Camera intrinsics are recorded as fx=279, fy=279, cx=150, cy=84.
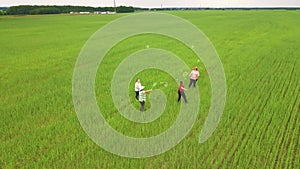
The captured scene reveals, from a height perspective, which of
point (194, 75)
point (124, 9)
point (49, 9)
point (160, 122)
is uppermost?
point (124, 9)

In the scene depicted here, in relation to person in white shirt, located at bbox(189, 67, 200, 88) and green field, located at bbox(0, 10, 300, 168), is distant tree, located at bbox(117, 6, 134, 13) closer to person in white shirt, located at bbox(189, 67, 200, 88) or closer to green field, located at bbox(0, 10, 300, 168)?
green field, located at bbox(0, 10, 300, 168)

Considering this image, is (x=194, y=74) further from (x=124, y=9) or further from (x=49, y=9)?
(x=124, y=9)

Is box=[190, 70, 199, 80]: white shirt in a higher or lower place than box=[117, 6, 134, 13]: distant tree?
lower

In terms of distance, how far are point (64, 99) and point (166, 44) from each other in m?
14.3

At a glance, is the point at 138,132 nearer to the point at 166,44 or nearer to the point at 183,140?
the point at 183,140

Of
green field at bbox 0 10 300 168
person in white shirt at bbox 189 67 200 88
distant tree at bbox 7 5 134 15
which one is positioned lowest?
green field at bbox 0 10 300 168

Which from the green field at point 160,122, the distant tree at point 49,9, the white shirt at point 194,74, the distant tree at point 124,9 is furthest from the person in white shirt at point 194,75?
the distant tree at point 124,9

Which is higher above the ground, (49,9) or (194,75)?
(49,9)

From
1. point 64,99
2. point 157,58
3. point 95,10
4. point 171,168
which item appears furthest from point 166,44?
point 95,10

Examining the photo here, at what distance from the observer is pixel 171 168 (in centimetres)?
603

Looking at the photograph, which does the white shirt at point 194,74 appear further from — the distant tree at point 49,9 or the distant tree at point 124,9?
the distant tree at point 124,9

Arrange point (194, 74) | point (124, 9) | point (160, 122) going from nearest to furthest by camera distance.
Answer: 1. point (160, 122)
2. point (194, 74)
3. point (124, 9)

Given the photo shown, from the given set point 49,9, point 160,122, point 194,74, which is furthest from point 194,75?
point 49,9

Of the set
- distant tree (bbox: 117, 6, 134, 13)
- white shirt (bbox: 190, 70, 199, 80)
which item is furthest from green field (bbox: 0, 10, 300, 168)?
distant tree (bbox: 117, 6, 134, 13)
